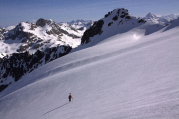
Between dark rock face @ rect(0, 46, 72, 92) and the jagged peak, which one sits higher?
the jagged peak

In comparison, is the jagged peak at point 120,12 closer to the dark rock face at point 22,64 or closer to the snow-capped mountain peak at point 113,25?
the snow-capped mountain peak at point 113,25

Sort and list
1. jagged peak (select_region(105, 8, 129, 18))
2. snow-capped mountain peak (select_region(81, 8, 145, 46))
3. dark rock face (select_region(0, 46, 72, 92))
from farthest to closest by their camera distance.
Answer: dark rock face (select_region(0, 46, 72, 92)) → jagged peak (select_region(105, 8, 129, 18)) → snow-capped mountain peak (select_region(81, 8, 145, 46))

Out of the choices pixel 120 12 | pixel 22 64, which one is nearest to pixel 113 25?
pixel 120 12

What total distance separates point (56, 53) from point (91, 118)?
70640 millimetres

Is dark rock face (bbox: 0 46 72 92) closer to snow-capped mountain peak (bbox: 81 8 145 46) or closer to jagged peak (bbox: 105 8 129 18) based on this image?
snow-capped mountain peak (bbox: 81 8 145 46)

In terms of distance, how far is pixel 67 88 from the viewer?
1424cm

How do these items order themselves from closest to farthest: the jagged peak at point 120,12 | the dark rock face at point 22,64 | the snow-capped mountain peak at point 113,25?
the snow-capped mountain peak at point 113,25
the jagged peak at point 120,12
the dark rock face at point 22,64

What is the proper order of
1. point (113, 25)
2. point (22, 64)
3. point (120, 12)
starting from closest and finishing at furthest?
point (113, 25), point (120, 12), point (22, 64)

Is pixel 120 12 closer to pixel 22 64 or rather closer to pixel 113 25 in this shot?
pixel 113 25

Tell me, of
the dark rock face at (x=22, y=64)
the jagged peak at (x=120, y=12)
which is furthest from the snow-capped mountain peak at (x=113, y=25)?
the dark rock face at (x=22, y=64)

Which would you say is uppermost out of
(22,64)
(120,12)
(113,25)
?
(120,12)

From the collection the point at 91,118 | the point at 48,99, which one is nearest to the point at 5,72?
the point at 48,99

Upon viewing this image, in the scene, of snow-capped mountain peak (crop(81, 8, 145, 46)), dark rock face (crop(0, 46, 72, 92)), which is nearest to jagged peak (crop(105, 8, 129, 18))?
snow-capped mountain peak (crop(81, 8, 145, 46))

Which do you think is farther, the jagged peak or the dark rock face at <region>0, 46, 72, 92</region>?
the dark rock face at <region>0, 46, 72, 92</region>
